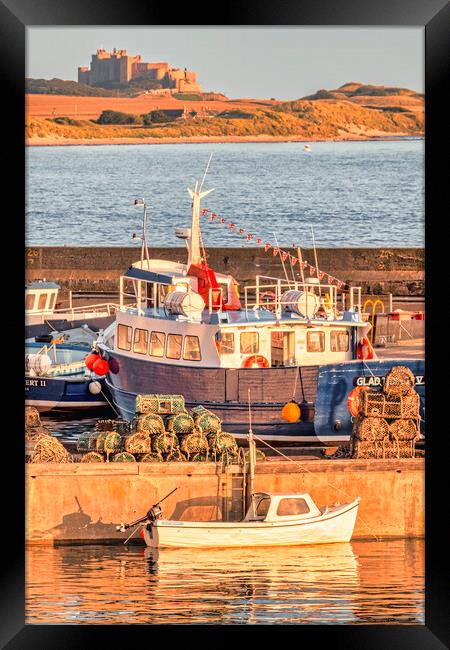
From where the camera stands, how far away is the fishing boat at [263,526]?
1559 centimetres

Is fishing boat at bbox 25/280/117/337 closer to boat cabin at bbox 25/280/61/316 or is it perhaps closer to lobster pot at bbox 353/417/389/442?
boat cabin at bbox 25/280/61/316

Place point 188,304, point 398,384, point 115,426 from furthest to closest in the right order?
point 188,304, point 115,426, point 398,384

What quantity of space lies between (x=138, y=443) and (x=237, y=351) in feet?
18.9

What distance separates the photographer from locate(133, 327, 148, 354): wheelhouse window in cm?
2342

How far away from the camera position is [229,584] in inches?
586

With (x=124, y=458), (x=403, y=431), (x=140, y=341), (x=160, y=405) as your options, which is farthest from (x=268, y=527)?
(x=140, y=341)

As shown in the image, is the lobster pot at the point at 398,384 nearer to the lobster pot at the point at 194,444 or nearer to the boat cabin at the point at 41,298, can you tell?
the lobster pot at the point at 194,444

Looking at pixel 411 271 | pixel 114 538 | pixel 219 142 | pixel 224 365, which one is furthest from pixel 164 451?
pixel 219 142

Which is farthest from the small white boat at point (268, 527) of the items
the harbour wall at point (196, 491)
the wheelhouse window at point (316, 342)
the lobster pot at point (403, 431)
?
the wheelhouse window at point (316, 342)

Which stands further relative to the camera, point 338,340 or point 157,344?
point 157,344

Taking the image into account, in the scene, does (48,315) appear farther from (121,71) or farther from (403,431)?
(403,431)
